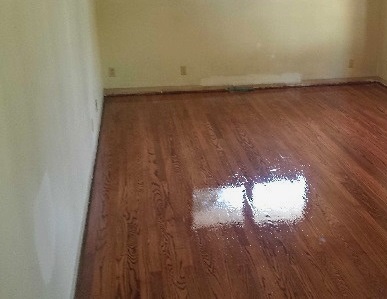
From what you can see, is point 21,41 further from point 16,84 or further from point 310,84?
point 310,84

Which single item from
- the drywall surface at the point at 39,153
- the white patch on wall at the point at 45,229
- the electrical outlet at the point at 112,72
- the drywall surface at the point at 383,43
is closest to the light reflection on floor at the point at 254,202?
the drywall surface at the point at 39,153

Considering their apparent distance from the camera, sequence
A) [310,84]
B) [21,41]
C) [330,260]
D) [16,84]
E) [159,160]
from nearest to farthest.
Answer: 1. [16,84]
2. [21,41]
3. [330,260]
4. [159,160]
5. [310,84]

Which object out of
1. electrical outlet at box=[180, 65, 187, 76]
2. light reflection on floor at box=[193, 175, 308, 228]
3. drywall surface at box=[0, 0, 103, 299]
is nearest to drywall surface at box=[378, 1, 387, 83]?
electrical outlet at box=[180, 65, 187, 76]

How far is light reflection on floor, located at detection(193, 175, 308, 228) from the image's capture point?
2.96 metres

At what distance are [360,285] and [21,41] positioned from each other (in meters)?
1.77

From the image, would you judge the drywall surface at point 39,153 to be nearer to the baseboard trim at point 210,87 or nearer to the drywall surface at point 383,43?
the baseboard trim at point 210,87

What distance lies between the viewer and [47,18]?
2178 mm

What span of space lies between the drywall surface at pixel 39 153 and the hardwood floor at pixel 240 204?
12.3 inches

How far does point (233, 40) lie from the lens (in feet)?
18.4

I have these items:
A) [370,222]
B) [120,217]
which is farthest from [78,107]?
[370,222]

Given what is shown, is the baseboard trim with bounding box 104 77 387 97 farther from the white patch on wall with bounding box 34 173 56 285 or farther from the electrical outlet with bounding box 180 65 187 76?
the white patch on wall with bounding box 34 173 56 285

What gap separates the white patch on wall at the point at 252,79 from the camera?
5.71 metres

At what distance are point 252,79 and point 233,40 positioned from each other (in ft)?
1.62

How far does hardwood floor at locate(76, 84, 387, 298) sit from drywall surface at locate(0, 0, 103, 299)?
12.3 inches
